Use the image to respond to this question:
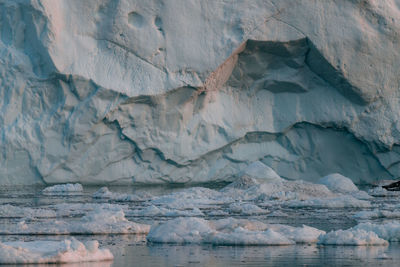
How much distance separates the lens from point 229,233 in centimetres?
663

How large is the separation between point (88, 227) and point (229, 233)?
1.43 m

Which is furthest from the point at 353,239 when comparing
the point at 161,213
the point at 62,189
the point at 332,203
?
the point at 62,189

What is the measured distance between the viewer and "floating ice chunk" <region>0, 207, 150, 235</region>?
7.07m

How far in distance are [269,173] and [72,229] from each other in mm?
8362

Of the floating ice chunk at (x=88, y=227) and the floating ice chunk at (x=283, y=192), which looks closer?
the floating ice chunk at (x=88, y=227)

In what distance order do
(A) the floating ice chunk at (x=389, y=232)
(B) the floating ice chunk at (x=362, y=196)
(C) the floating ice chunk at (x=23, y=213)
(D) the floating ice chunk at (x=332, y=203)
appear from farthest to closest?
(B) the floating ice chunk at (x=362, y=196) → (D) the floating ice chunk at (x=332, y=203) → (C) the floating ice chunk at (x=23, y=213) → (A) the floating ice chunk at (x=389, y=232)

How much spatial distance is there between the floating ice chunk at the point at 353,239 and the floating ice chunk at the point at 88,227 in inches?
71.7

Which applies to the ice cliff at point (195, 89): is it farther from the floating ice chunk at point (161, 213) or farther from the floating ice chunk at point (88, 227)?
the floating ice chunk at point (88, 227)

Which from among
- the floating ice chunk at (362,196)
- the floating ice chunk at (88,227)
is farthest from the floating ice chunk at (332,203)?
the floating ice chunk at (88,227)

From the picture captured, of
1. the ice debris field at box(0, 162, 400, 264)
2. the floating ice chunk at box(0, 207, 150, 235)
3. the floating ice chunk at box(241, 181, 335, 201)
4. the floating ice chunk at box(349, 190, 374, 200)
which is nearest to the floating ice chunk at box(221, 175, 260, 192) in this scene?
the ice debris field at box(0, 162, 400, 264)

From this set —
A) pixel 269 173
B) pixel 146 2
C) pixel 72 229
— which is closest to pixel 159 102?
pixel 146 2

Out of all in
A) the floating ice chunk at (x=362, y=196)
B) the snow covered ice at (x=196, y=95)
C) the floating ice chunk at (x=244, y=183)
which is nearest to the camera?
the floating ice chunk at (x=362, y=196)

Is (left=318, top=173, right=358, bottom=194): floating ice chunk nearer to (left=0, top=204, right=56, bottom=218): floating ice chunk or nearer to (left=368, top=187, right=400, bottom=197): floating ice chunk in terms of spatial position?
(left=368, top=187, right=400, bottom=197): floating ice chunk

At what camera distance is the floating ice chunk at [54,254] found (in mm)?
5109
